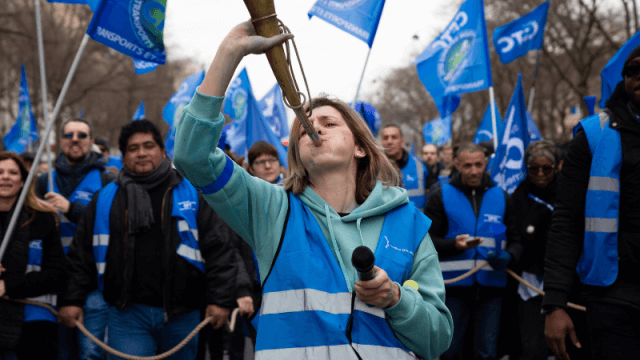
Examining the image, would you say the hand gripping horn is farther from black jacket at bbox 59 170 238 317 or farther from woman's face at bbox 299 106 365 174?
black jacket at bbox 59 170 238 317

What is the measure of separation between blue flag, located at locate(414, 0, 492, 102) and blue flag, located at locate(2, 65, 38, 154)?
550 centimetres

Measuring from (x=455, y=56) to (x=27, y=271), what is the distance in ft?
19.1

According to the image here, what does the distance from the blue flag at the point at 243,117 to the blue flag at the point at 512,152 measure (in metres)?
2.98

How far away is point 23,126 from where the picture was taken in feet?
29.6

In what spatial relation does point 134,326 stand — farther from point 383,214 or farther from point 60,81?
point 60,81

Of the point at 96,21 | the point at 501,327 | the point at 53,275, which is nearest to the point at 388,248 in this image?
the point at 53,275

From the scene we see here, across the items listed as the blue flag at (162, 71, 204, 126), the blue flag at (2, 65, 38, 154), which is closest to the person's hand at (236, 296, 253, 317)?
the blue flag at (2, 65, 38, 154)

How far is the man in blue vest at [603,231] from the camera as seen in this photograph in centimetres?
270

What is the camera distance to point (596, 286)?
2805mm

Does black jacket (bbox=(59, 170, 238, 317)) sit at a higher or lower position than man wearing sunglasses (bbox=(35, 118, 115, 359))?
lower

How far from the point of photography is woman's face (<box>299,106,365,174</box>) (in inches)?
91.3

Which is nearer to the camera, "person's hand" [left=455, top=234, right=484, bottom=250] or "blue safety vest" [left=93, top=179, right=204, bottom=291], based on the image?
"blue safety vest" [left=93, top=179, right=204, bottom=291]

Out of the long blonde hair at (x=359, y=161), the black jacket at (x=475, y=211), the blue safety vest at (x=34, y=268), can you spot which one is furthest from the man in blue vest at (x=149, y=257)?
the black jacket at (x=475, y=211)

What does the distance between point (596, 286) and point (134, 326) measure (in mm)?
2815
